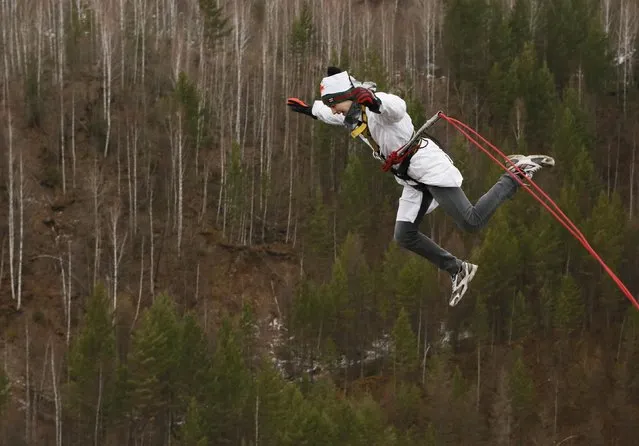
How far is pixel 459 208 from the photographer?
33.6 ft

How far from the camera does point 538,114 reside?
5728cm

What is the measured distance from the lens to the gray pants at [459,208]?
10.2 metres

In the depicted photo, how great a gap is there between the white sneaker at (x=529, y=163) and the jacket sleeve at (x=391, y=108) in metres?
1.42

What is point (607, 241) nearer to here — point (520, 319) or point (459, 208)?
point (520, 319)

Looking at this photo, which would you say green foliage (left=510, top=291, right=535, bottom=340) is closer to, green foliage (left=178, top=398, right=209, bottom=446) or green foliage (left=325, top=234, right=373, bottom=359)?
green foliage (left=325, top=234, right=373, bottom=359)

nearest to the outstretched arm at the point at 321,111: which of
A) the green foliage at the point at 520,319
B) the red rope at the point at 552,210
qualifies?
the red rope at the point at 552,210

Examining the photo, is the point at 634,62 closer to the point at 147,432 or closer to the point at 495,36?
the point at 495,36

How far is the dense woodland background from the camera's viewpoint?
144 feet

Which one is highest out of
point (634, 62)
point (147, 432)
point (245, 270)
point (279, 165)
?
point (634, 62)

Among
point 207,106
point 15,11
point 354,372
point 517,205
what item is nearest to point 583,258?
point 517,205

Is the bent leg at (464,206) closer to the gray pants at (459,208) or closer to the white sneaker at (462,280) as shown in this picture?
the gray pants at (459,208)

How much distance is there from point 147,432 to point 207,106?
1817cm

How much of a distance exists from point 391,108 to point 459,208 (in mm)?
1264

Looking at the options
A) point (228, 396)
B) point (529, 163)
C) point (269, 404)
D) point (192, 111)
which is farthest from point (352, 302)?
point (529, 163)
